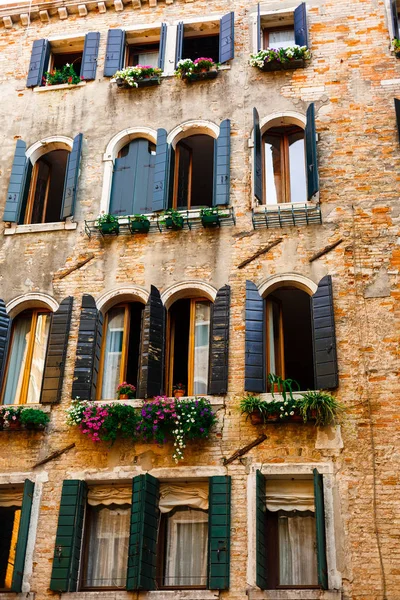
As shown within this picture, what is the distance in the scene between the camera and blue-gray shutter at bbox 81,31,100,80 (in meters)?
14.9

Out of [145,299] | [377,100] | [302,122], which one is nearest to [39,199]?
[145,299]

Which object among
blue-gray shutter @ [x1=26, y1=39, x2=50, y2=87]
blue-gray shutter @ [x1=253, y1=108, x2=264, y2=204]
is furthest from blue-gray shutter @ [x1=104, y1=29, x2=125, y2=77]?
blue-gray shutter @ [x1=253, y1=108, x2=264, y2=204]

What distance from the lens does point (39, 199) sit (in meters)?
14.2

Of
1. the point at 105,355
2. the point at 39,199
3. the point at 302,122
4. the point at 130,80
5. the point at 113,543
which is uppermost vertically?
the point at 130,80

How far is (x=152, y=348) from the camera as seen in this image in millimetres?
11594

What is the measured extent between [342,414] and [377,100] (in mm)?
5892

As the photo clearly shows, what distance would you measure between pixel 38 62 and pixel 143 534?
379 inches

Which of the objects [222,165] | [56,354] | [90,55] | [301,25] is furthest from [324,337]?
[90,55]

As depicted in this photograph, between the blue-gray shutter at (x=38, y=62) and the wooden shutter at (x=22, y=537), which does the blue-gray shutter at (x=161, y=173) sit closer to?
the blue-gray shutter at (x=38, y=62)

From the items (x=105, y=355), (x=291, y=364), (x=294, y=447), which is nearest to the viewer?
(x=294, y=447)

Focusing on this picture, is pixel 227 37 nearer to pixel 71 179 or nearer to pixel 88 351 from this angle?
pixel 71 179

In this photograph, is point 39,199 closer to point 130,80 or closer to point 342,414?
point 130,80

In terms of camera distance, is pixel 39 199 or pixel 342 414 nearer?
pixel 342 414

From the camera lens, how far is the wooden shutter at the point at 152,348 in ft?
37.2
